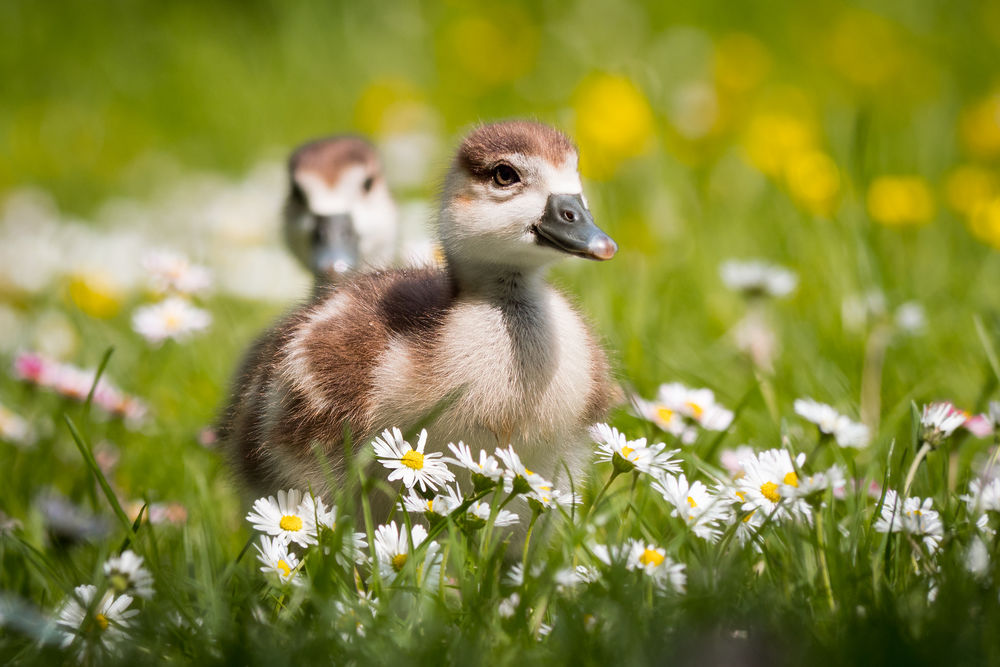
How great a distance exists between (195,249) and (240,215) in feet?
1.48

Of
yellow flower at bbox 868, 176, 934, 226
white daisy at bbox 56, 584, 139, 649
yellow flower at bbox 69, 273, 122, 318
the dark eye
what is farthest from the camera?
yellow flower at bbox 868, 176, 934, 226

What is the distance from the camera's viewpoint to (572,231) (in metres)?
2.10

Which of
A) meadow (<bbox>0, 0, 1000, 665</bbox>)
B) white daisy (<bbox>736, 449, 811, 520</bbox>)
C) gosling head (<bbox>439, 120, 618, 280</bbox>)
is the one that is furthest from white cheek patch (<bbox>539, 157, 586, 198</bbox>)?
white daisy (<bbox>736, 449, 811, 520</bbox>)

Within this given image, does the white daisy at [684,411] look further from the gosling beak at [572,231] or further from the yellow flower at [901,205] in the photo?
the yellow flower at [901,205]

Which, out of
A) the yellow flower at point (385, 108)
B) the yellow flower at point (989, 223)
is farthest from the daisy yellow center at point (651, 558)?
the yellow flower at point (385, 108)

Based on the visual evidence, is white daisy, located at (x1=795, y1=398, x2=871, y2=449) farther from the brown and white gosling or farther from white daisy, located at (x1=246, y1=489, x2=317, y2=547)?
white daisy, located at (x1=246, y1=489, x2=317, y2=547)

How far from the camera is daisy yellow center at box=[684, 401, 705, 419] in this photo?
8.27ft

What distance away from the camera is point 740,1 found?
26.0 ft

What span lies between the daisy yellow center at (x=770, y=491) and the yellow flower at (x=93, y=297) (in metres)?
2.94

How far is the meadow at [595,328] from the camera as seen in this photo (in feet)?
5.93

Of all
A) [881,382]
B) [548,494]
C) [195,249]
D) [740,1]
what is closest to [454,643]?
[548,494]

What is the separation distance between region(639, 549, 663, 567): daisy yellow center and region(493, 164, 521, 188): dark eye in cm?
88

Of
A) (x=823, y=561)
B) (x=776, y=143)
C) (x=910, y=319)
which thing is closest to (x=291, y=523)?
(x=823, y=561)

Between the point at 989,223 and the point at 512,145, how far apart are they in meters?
2.16
